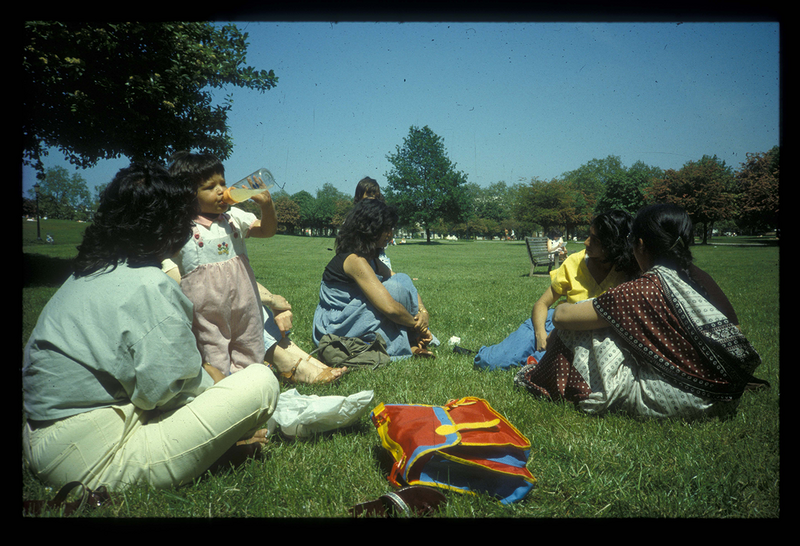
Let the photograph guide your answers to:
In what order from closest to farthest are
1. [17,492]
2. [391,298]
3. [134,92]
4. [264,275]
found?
[17,492]
[391,298]
[134,92]
[264,275]

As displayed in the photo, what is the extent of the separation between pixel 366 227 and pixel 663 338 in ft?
8.91

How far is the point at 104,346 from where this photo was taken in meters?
1.74

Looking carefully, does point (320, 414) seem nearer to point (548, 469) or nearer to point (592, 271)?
point (548, 469)

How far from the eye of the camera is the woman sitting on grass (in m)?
2.62

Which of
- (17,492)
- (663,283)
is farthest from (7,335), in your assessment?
(663,283)

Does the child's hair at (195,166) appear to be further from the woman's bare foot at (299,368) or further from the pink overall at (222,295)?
the woman's bare foot at (299,368)

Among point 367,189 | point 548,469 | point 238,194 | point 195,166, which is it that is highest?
point 367,189

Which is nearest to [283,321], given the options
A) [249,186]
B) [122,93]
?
[249,186]

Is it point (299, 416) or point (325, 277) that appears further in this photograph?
point (325, 277)

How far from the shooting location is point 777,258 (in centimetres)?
207

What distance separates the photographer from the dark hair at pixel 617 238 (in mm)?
3283

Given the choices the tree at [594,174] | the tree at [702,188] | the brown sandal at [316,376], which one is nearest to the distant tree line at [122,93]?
the brown sandal at [316,376]

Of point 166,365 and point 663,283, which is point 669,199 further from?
point 166,365

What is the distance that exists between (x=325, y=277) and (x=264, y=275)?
9.51 metres
